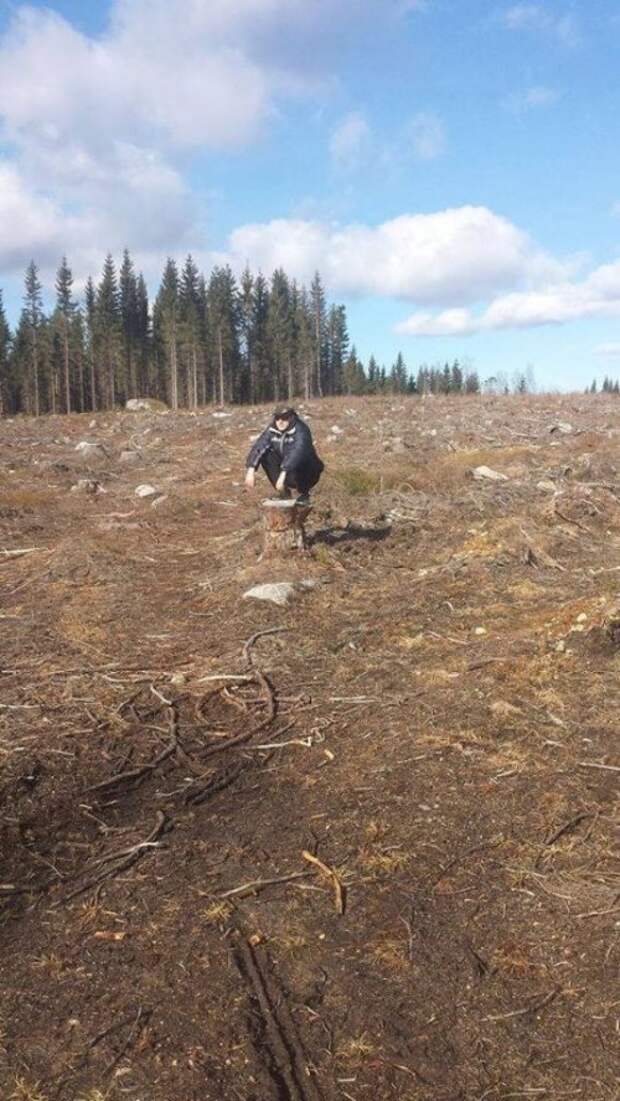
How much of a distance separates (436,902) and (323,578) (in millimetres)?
4654

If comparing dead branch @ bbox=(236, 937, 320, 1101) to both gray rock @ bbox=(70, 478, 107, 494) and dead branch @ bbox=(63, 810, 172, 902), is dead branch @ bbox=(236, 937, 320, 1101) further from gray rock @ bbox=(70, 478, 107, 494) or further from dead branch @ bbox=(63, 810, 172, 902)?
gray rock @ bbox=(70, 478, 107, 494)

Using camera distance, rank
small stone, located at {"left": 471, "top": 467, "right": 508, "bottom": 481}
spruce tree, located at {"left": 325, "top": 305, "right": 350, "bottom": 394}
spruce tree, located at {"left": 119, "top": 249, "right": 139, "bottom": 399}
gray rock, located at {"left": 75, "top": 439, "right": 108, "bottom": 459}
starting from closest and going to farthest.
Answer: small stone, located at {"left": 471, "top": 467, "right": 508, "bottom": 481}
gray rock, located at {"left": 75, "top": 439, "right": 108, "bottom": 459}
spruce tree, located at {"left": 119, "top": 249, "right": 139, "bottom": 399}
spruce tree, located at {"left": 325, "top": 305, "right": 350, "bottom": 394}

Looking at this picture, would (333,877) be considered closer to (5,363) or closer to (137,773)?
(137,773)

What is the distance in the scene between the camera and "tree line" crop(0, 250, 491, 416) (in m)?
61.8

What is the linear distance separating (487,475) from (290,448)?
4.82 m

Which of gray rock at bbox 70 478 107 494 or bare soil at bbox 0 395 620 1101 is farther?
gray rock at bbox 70 478 107 494

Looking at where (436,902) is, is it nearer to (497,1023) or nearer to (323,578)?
(497,1023)

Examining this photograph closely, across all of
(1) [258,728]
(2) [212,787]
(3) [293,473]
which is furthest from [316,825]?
(3) [293,473]

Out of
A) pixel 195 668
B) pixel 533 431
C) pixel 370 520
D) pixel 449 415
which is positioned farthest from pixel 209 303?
pixel 195 668

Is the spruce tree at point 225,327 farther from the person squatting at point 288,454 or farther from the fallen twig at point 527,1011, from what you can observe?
the fallen twig at point 527,1011

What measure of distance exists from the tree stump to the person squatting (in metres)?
0.22

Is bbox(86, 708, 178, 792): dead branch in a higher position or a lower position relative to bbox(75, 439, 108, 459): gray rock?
lower

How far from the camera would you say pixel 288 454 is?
8.42m

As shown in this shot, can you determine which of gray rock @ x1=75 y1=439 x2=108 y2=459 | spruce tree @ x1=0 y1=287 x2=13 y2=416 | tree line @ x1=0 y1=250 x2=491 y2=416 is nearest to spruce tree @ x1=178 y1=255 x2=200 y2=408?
tree line @ x1=0 y1=250 x2=491 y2=416
